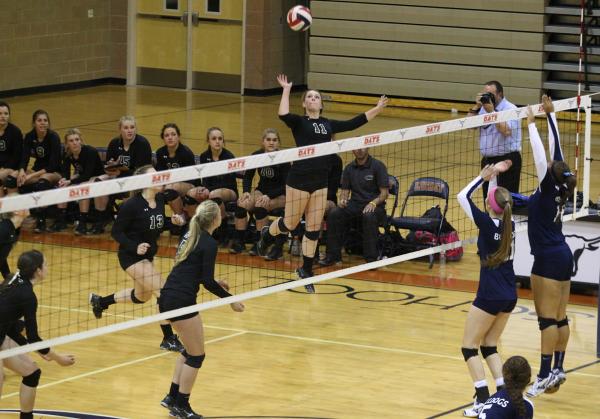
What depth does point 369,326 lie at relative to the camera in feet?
45.3

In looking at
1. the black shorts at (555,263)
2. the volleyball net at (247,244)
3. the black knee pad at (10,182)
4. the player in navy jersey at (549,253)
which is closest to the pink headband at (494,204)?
the player in navy jersey at (549,253)

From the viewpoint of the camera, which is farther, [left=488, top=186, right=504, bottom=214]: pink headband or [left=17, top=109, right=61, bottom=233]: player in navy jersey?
[left=17, top=109, right=61, bottom=233]: player in navy jersey

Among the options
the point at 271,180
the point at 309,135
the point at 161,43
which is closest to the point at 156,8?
the point at 161,43

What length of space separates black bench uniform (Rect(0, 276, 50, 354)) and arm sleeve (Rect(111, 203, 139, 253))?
1993 millimetres

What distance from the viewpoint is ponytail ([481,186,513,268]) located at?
10570 millimetres

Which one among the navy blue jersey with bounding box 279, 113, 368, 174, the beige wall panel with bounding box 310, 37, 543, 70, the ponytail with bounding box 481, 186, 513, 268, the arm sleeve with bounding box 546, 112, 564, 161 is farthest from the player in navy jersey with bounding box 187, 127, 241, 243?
the beige wall panel with bounding box 310, 37, 543, 70

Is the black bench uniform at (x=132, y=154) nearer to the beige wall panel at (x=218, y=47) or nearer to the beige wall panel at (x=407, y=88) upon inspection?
the beige wall panel at (x=407, y=88)

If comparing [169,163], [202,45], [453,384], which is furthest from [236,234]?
[202,45]

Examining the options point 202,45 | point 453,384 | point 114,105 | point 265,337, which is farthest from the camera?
point 202,45

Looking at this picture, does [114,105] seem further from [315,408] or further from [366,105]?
[315,408]

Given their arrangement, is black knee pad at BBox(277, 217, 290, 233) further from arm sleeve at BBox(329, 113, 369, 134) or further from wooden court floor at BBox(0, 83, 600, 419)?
arm sleeve at BBox(329, 113, 369, 134)

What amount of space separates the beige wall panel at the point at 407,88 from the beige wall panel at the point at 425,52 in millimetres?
483

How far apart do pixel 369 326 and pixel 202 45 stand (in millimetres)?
17010

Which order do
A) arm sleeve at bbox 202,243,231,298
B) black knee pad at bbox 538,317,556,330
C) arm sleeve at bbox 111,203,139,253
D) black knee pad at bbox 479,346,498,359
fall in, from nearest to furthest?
arm sleeve at bbox 202,243,231,298 < black knee pad at bbox 479,346,498,359 < black knee pad at bbox 538,317,556,330 < arm sleeve at bbox 111,203,139,253
